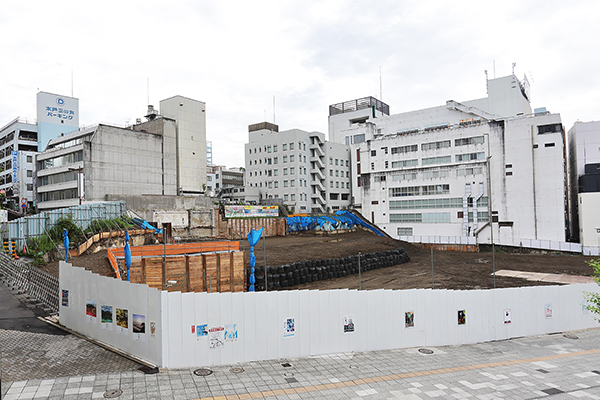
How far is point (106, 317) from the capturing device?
13.3 metres

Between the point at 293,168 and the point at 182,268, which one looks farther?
the point at 293,168

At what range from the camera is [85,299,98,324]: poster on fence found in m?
13.8

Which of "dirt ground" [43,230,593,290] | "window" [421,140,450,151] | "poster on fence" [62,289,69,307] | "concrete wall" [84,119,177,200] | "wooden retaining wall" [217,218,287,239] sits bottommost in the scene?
"dirt ground" [43,230,593,290]

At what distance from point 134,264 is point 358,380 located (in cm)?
1789

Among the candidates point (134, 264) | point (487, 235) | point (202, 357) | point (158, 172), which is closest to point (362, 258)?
point (134, 264)

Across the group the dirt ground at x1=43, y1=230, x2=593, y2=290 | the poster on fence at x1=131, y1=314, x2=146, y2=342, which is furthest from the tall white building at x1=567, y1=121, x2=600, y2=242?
the poster on fence at x1=131, y1=314, x2=146, y2=342

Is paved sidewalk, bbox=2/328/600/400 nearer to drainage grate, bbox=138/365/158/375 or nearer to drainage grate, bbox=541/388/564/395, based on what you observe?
drainage grate, bbox=541/388/564/395

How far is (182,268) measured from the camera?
84.1 ft

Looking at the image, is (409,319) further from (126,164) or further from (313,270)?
(126,164)

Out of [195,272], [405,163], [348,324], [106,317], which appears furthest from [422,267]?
[405,163]

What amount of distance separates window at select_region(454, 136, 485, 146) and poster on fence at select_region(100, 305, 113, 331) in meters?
61.2

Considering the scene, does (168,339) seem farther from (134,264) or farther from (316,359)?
(134,264)

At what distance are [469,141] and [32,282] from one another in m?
60.9

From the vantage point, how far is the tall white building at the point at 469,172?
186 feet
